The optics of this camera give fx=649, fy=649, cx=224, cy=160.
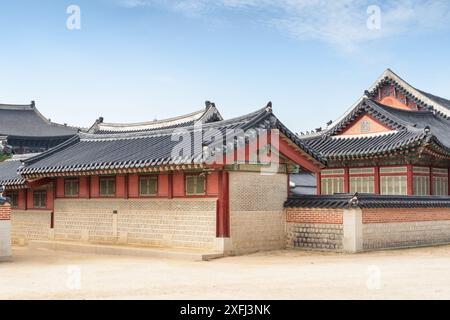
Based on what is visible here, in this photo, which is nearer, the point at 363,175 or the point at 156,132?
the point at 156,132

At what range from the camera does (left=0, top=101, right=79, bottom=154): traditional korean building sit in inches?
2108

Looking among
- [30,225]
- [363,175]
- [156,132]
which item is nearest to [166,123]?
[30,225]

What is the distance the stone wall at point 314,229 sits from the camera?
69.3 feet

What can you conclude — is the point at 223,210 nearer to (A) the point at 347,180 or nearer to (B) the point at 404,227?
(B) the point at 404,227

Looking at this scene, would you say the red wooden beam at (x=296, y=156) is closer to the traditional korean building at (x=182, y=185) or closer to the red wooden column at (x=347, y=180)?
the traditional korean building at (x=182, y=185)

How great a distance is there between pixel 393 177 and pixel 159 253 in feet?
41.0

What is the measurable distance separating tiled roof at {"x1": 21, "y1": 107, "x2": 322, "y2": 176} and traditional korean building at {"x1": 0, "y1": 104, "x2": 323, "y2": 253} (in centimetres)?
5

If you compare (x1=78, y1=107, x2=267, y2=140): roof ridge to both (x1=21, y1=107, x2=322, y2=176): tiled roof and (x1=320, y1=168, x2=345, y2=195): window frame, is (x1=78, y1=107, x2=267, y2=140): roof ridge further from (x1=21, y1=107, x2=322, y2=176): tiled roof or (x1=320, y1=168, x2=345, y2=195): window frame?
(x1=320, y1=168, x2=345, y2=195): window frame

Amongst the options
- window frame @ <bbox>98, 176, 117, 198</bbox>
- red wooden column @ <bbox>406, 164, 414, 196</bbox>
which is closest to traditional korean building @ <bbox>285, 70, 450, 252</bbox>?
red wooden column @ <bbox>406, 164, 414, 196</bbox>

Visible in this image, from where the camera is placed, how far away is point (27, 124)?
56656 millimetres

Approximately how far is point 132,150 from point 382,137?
39.8 ft

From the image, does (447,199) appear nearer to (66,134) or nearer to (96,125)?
(96,125)

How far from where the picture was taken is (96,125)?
37.4 meters

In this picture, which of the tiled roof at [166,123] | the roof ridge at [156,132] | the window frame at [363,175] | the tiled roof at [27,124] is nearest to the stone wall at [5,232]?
the roof ridge at [156,132]
